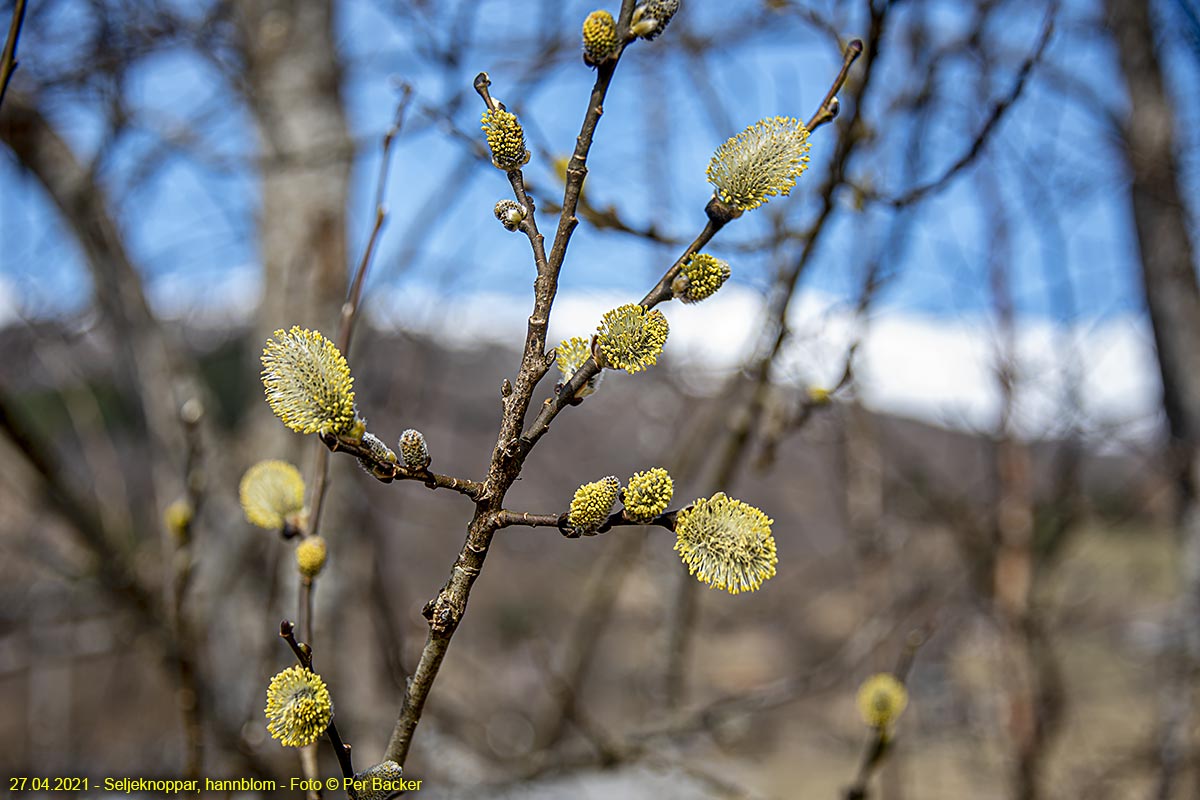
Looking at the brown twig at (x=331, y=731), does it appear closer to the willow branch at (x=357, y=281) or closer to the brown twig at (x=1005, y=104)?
the willow branch at (x=357, y=281)

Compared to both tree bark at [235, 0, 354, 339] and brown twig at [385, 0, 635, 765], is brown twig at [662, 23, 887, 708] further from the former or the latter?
tree bark at [235, 0, 354, 339]

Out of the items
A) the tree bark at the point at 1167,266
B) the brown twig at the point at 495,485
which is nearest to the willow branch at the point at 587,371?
the brown twig at the point at 495,485

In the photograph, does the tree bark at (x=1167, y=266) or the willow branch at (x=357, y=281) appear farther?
the tree bark at (x=1167, y=266)

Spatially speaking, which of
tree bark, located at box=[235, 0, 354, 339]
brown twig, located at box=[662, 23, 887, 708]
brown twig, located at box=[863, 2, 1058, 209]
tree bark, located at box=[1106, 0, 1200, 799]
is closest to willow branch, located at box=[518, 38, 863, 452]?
brown twig, located at box=[662, 23, 887, 708]

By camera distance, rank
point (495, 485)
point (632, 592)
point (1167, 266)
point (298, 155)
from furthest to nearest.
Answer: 1. point (632, 592)
2. point (1167, 266)
3. point (298, 155)
4. point (495, 485)

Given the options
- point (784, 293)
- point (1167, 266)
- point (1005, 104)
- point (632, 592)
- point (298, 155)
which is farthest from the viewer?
point (632, 592)

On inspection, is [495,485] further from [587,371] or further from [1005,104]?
[1005,104]

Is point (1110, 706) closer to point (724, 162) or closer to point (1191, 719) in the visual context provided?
point (1191, 719)

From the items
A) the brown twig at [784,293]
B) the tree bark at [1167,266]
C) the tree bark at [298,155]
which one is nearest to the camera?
the brown twig at [784,293]

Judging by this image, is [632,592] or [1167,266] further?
[632,592]

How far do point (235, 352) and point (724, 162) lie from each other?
591cm

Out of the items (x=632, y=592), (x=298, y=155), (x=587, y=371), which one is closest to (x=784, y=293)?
(x=587, y=371)

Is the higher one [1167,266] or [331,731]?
[1167,266]

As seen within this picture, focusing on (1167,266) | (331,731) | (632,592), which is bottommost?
(331,731)
